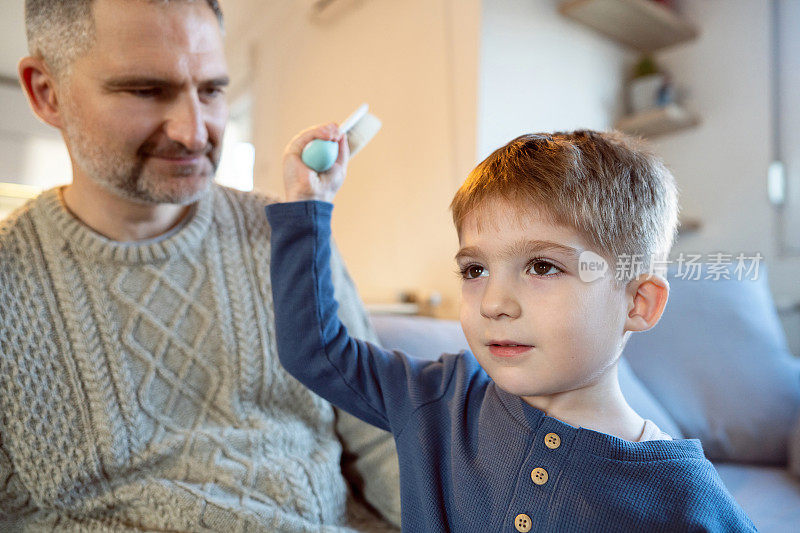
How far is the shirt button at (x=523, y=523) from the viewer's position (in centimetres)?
62

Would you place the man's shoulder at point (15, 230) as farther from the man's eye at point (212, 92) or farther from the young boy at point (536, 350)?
the young boy at point (536, 350)

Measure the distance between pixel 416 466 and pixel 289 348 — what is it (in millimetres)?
223

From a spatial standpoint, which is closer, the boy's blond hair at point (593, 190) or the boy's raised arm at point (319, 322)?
the boy's blond hair at point (593, 190)

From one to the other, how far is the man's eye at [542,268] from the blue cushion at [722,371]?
2.93ft

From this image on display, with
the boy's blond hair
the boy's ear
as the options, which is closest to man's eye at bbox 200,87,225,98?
the boy's blond hair

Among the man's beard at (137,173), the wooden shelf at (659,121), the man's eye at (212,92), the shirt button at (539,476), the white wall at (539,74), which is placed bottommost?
the shirt button at (539,476)

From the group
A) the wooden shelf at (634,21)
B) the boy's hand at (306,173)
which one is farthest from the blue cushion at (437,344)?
the wooden shelf at (634,21)

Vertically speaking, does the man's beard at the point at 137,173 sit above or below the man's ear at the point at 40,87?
below

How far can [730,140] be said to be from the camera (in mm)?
2398

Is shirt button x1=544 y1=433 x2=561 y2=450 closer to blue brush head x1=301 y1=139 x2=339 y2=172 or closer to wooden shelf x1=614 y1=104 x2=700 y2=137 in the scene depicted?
blue brush head x1=301 y1=139 x2=339 y2=172

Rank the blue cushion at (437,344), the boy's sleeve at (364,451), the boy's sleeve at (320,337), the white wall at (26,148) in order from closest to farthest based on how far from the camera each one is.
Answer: the boy's sleeve at (320,337), the boy's sleeve at (364,451), the blue cushion at (437,344), the white wall at (26,148)

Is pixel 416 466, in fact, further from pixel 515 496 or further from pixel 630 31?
pixel 630 31

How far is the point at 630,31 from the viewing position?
2512 millimetres

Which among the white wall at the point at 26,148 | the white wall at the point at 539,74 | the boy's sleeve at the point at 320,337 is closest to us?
the boy's sleeve at the point at 320,337
